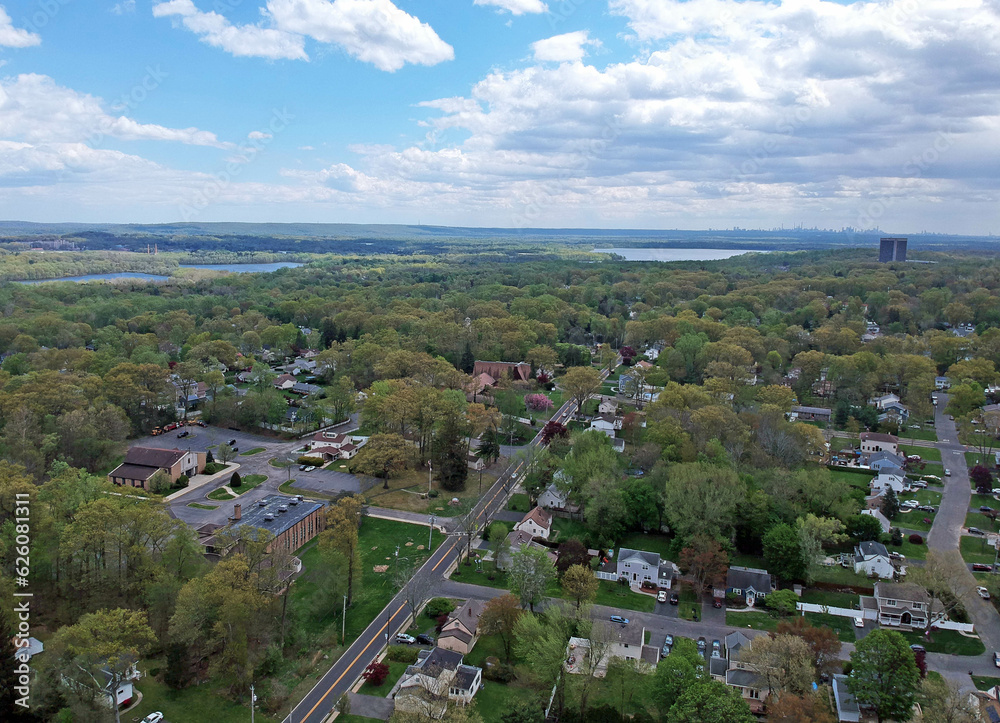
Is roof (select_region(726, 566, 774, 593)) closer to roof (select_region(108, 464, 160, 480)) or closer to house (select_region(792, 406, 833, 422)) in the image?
house (select_region(792, 406, 833, 422))

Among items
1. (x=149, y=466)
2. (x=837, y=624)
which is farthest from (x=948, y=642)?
(x=149, y=466)

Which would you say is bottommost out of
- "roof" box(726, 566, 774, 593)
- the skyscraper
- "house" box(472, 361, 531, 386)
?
"roof" box(726, 566, 774, 593)

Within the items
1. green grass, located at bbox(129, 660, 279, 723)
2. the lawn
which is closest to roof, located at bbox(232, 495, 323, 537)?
green grass, located at bbox(129, 660, 279, 723)

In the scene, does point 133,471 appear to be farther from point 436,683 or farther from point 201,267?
point 201,267

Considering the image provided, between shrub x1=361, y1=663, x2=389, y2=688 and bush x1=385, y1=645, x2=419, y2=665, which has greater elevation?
shrub x1=361, y1=663, x2=389, y2=688

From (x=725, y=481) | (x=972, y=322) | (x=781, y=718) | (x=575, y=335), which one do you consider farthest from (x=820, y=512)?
(x=972, y=322)

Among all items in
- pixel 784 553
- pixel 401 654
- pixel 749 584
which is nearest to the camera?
pixel 401 654

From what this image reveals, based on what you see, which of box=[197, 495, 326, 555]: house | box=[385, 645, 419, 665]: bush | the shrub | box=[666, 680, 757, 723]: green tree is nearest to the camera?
box=[666, 680, 757, 723]: green tree

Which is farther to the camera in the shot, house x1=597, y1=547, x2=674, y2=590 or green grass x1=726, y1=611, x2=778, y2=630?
house x1=597, y1=547, x2=674, y2=590
